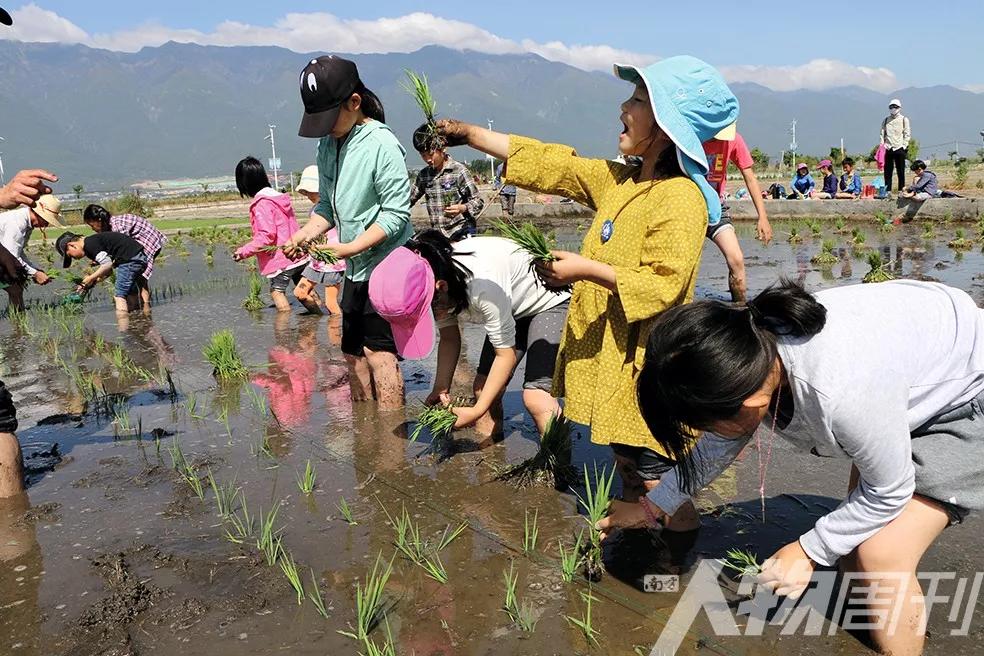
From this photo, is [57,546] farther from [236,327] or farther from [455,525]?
[236,327]

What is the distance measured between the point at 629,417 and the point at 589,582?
522mm

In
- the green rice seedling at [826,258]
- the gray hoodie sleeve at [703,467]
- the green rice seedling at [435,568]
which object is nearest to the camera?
the gray hoodie sleeve at [703,467]

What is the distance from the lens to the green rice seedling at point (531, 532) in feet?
8.41

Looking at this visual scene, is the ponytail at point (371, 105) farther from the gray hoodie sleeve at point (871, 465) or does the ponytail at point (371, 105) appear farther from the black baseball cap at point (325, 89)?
the gray hoodie sleeve at point (871, 465)

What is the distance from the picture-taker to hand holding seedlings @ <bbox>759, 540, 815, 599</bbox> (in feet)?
6.31

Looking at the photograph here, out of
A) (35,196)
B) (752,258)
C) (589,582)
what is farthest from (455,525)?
(752,258)

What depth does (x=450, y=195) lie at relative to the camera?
588 cm

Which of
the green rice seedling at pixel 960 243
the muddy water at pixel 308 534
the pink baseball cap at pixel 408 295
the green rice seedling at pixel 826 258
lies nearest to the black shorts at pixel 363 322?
the muddy water at pixel 308 534

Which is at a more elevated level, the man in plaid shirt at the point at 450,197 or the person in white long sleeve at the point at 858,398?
the man in plaid shirt at the point at 450,197

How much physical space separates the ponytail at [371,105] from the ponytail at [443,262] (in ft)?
3.15

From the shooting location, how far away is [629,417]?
2.46m

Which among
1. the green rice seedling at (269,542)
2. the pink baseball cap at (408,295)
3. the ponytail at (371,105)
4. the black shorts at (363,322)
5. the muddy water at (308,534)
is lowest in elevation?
the muddy water at (308,534)

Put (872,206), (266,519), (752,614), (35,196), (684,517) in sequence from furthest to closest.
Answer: (872,206) < (35,196) < (266,519) < (684,517) < (752,614)

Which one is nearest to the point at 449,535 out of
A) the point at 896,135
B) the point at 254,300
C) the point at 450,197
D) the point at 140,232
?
the point at 450,197
